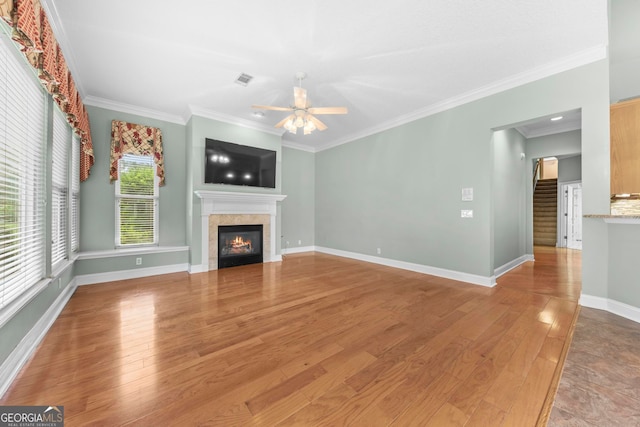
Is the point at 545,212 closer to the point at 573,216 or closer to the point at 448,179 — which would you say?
the point at 573,216

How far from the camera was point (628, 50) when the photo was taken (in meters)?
2.62

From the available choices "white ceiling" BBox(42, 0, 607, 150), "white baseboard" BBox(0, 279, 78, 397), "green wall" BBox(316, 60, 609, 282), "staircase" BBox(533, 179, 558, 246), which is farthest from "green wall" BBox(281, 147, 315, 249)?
"staircase" BBox(533, 179, 558, 246)

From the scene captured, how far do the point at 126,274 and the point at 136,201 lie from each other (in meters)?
1.28

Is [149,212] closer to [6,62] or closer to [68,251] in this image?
[68,251]

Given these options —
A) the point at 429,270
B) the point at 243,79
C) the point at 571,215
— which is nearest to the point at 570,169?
the point at 571,215

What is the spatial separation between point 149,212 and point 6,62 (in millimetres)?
3035

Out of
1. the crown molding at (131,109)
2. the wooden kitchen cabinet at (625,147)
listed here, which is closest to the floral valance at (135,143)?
the crown molding at (131,109)

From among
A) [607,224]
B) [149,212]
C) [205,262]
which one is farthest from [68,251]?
[607,224]

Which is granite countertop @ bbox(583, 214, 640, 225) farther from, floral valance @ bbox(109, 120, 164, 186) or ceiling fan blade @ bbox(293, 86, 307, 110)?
floral valance @ bbox(109, 120, 164, 186)

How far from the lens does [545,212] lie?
25.8 ft

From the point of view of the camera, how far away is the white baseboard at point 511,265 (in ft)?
13.8

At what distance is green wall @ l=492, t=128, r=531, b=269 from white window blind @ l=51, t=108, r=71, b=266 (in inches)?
239

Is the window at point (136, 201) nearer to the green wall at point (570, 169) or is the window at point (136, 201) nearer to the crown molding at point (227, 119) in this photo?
the crown molding at point (227, 119)

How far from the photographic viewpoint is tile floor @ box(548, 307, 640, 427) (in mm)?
1330
